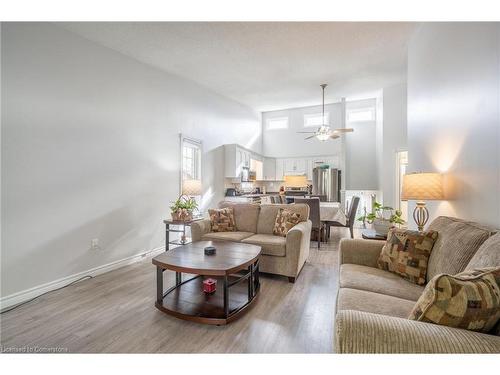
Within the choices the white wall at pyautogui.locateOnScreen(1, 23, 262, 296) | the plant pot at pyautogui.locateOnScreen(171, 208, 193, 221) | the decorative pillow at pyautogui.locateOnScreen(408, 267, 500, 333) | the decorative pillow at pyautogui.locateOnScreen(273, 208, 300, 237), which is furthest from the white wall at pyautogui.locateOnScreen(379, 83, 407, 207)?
the decorative pillow at pyautogui.locateOnScreen(408, 267, 500, 333)

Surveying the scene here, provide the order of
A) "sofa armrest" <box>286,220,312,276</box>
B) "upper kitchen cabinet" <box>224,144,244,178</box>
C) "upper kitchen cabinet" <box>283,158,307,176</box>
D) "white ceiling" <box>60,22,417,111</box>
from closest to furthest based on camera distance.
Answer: "sofa armrest" <box>286,220,312,276</box> → "white ceiling" <box>60,22,417,111</box> → "upper kitchen cabinet" <box>224,144,244,178</box> → "upper kitchen cabinet" <box>283,158,307,176</box>

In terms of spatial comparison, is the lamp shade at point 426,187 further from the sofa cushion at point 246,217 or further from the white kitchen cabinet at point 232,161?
the white kitchen cabinet at point 232,161

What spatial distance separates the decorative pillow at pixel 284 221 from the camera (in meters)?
3.32

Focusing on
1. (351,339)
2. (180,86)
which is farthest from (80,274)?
(180,86)

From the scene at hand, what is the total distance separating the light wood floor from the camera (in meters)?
1.72

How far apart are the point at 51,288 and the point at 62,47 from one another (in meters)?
2.88

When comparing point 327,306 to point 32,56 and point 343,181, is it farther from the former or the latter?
point 343,181

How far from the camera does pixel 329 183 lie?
279 inches

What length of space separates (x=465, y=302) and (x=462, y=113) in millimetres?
1948

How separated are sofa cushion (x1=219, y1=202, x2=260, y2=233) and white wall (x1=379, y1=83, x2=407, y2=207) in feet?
12.2

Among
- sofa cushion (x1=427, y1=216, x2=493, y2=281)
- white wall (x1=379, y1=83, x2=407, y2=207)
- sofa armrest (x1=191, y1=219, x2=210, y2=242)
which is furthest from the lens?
white wall (x1=379, y1=83, x2=407, y2=207)

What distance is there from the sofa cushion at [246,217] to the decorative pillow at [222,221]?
0.33ft

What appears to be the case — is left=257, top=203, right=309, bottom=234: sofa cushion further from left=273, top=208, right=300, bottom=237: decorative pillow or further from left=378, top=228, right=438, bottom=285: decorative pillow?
left=378, top=228, right=438, bottom=285: decorative pillow

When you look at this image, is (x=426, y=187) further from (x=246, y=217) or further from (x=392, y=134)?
(x=392, y=134)
